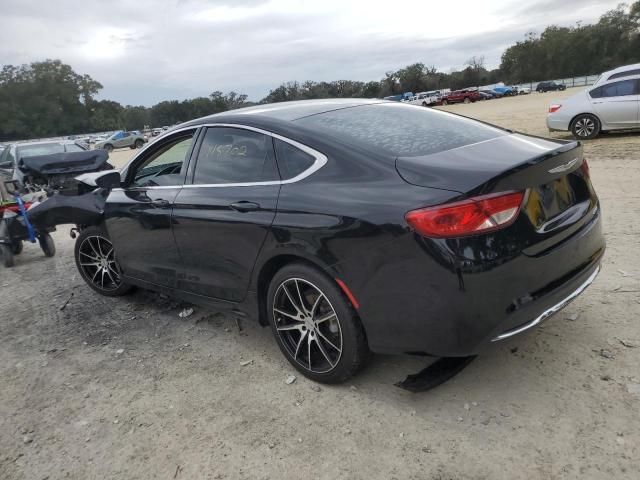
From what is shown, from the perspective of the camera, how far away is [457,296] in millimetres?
2453

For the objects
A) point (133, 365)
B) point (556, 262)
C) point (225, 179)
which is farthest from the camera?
point (133, 365)

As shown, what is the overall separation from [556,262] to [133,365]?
9.59 feet

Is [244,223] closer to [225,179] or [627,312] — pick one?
[225,179]

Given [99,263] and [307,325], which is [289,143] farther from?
[99,263]

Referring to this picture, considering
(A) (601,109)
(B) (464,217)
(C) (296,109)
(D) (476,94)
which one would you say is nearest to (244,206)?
(C) (296,109)

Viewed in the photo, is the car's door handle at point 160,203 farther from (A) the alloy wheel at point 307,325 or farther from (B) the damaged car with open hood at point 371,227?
(A) the alloy wheel at point 307,325

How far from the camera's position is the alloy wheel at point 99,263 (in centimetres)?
505

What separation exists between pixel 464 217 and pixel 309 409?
145 cm

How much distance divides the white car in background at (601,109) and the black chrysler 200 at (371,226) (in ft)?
33.0

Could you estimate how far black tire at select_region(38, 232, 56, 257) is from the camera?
7020mm

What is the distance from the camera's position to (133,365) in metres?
3.77

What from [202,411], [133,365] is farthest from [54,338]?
[202,411]

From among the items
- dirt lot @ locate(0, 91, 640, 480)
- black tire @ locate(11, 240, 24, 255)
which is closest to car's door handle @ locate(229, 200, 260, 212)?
dirt lot @ locate(0, 91, 640, 480)

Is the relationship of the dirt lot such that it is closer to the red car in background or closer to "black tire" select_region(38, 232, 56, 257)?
"black tire" select_region(38, 232, 56, 257)
